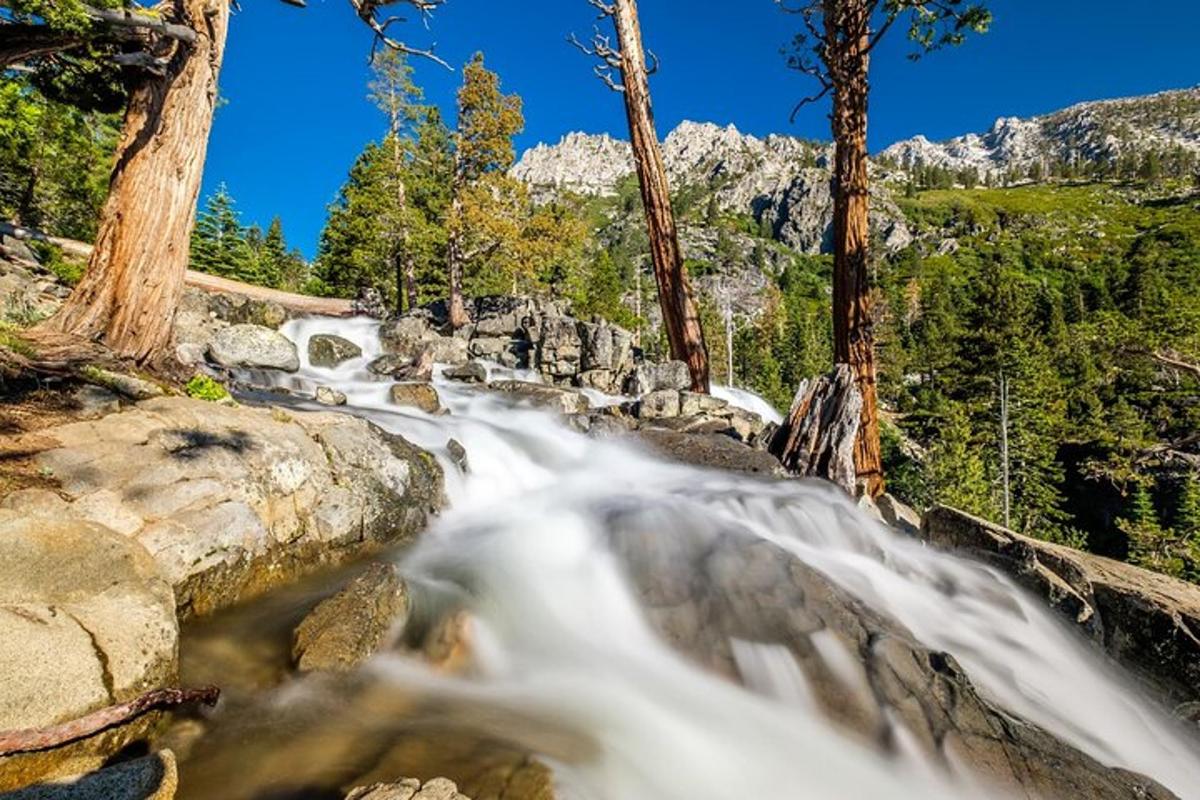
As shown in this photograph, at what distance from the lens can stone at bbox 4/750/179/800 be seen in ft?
6.81

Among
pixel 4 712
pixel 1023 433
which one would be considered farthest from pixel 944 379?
pixel 4 712

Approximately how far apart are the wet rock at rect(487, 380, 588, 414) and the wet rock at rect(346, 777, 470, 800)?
457 inches

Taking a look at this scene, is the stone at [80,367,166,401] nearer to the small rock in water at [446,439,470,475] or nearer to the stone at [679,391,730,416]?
the small rock in water at [446,439,470,475]

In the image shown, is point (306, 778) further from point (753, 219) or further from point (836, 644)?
point (753, 219)

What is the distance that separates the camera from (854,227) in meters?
7.77

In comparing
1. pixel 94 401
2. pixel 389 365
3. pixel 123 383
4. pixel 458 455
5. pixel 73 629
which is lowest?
pixel 73 629

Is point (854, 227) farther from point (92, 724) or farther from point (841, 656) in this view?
point (92, 724)

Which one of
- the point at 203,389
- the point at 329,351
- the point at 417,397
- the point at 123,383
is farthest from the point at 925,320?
the point at 123,383

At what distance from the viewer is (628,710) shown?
4000 mm

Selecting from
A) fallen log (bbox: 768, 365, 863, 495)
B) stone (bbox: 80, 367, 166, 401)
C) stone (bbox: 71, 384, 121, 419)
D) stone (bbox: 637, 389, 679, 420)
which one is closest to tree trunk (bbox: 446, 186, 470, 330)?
stone (bbox: 637, 389, 679, 420)

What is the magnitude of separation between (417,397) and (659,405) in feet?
20.1

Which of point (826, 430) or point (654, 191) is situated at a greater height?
point (654, 191)

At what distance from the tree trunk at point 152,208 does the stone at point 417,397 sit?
5743mm

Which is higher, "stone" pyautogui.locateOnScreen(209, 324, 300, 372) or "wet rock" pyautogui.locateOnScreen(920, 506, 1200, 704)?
"stone" pyautogui.locateOnScreen(209, 324, 300, 372)
